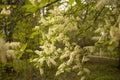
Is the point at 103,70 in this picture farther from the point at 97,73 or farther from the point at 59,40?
the point at 59,40

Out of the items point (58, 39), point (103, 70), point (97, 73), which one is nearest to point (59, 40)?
point (58, 39)

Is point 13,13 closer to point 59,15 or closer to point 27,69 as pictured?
point 59,15

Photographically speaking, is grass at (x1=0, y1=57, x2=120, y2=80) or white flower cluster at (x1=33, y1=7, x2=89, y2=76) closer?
white flower cluster at (x1=33, y1=7, x2=89, y2=76)

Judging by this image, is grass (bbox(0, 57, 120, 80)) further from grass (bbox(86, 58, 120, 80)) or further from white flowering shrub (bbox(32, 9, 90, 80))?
white flowering shrub (bbox(32, 9, 90, 80))

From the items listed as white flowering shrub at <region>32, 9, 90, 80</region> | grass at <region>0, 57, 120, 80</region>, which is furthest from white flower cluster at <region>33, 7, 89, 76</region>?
grass at <region>0, 57, 120, 80</region>

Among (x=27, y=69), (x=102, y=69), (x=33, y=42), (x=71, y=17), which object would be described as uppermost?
(x=71, y=17)

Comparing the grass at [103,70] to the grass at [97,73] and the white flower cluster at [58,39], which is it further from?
the white flower cluster at [58,39]

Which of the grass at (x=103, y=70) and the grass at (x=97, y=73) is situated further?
the grass at (x=103, y=70)

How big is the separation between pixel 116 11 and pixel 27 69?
585cm

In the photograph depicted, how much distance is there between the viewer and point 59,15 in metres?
3.18

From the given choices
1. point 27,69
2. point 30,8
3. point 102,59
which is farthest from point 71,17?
Answer: point 102,59

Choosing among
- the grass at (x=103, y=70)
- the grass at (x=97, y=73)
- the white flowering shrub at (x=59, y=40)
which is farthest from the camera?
the grass at (x=103, y=70)

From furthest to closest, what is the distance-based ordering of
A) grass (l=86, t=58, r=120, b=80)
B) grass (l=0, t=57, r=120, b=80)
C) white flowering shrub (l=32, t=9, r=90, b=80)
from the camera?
1. grass (l=86, t=58, r=120, b=80)
2. grass (l=0, t=57, r=120, b=80)
3. white flowering shrub (l=32, t=9, r=90, b=80)

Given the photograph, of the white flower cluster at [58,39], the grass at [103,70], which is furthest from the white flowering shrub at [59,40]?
the grass at [103,70]
